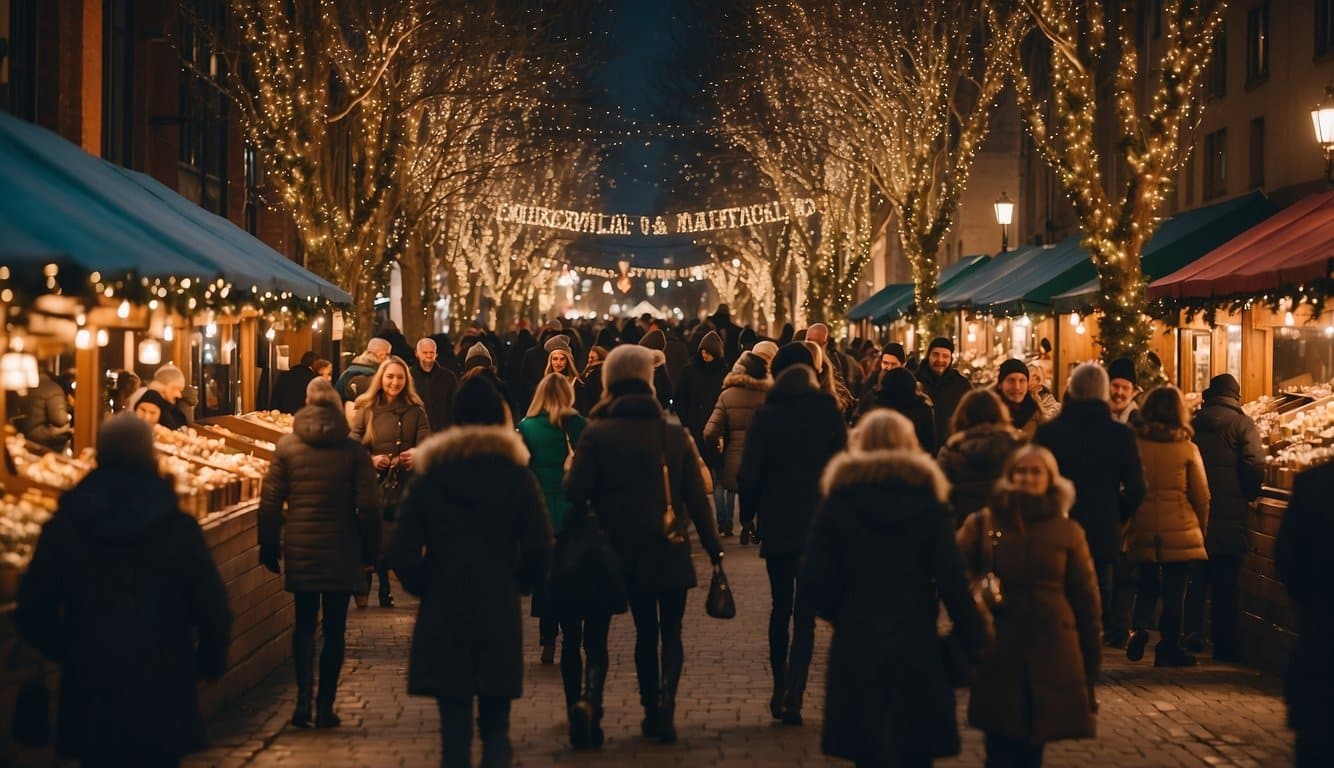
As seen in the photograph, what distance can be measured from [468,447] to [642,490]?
1.78 m

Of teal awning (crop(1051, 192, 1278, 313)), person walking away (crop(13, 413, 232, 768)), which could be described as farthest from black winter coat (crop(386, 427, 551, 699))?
teal awning (crop(1051, 192, 1278, 313))

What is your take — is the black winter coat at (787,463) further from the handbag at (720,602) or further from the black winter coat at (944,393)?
the black winter coat at (944,393)

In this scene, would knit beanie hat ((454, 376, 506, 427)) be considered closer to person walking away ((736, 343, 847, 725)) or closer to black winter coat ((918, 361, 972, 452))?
person walking away ((736, 343, 847, 725))

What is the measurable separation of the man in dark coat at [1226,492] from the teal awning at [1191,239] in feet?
40.1

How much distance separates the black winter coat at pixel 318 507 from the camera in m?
9.67

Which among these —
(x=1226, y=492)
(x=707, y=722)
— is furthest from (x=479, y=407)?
(x=1226, y=492)

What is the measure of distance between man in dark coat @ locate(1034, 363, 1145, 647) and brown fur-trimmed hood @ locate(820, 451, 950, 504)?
3812 mm

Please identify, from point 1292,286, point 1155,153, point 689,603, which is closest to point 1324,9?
point 1155,153

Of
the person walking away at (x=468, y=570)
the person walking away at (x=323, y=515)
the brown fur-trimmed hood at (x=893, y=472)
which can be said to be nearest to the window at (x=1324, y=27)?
the person walking away at (x=323, y=515)

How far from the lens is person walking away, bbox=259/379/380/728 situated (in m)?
9.67

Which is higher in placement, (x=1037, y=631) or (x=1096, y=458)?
(x=1096, y=458)

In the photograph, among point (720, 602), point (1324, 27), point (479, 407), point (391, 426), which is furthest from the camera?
point (1324, 27)

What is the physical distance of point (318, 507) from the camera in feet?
31.8

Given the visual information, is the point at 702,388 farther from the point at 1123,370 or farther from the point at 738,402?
the point at 1123,370
